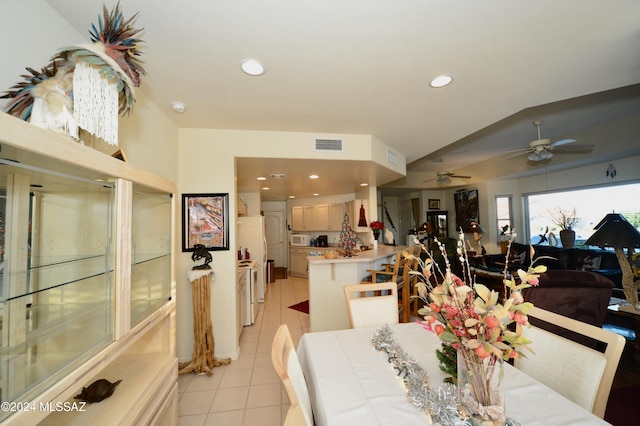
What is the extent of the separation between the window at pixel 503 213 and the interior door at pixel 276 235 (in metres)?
6.18

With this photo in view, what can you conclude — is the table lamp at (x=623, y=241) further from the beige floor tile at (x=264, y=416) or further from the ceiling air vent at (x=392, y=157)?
the beige floor tile at (x=264, y=416)

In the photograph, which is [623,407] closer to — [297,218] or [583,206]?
[583,206]

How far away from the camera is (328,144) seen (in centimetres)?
283

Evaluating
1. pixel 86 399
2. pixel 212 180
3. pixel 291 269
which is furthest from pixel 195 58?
pixel 291 269

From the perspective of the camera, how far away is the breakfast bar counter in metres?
3.15

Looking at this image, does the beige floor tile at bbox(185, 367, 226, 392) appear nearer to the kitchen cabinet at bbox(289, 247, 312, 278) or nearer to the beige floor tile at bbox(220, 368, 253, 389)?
the beige floor tile at bbox(220, 368, 253, 389)

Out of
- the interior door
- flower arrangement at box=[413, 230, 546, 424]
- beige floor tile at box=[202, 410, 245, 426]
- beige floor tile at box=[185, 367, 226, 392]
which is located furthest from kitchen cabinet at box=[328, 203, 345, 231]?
flower arrangement at box=[413, 230, 546, 424]

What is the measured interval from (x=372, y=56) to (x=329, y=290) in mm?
2722

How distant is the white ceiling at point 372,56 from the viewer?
1191mm

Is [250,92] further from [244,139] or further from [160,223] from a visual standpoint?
[160,223]

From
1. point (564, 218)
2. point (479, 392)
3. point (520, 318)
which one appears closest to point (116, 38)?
point (520, 318)

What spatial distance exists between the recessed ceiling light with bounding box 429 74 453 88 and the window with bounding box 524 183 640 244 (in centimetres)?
483

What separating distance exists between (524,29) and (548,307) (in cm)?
219

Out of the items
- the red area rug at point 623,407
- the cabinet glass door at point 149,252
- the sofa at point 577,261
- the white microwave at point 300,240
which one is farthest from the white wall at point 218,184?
the sofa at point 577,261
